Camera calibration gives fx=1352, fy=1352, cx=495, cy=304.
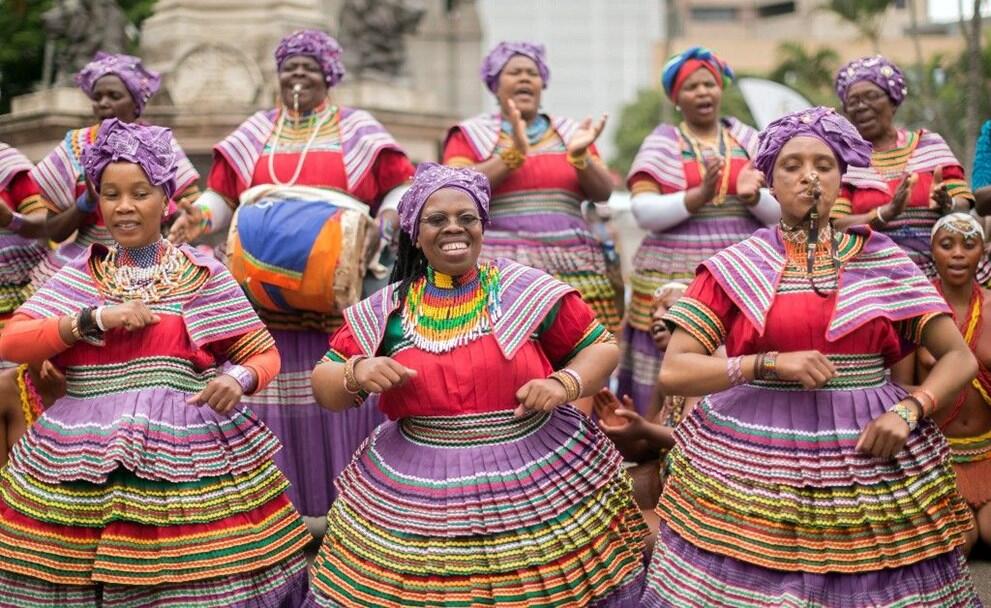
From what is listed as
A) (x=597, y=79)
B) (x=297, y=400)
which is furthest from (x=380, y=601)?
(x=597, y=79)

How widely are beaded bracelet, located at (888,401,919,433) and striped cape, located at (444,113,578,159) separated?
118 inches

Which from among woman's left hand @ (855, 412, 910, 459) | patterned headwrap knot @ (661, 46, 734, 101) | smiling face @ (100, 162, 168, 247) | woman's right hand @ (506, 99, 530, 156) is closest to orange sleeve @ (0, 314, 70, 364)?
smiling face @ (100, 162, 168, 247)

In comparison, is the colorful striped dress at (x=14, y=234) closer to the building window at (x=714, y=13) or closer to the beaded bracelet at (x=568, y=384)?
the beaded bracelet at (x=568, y=384)

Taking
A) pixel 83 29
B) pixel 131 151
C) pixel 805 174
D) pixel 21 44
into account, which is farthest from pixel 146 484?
pixel 21 44

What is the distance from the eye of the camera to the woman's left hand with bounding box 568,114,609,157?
6.45 meters

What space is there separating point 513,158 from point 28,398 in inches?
97.7

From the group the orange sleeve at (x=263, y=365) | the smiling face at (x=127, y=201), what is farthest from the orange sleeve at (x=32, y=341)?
the orange sleeve at (x=263, y=365)

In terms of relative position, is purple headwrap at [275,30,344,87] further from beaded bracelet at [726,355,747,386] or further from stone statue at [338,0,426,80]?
stone statue at [338,0,426,80]

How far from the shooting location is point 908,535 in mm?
4137

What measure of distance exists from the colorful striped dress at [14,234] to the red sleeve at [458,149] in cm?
198

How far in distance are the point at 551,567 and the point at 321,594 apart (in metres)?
0.77

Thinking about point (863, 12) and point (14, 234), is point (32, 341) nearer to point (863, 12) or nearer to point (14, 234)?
point (14, 234)

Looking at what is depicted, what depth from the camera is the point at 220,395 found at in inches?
177

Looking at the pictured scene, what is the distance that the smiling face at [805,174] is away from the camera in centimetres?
429
